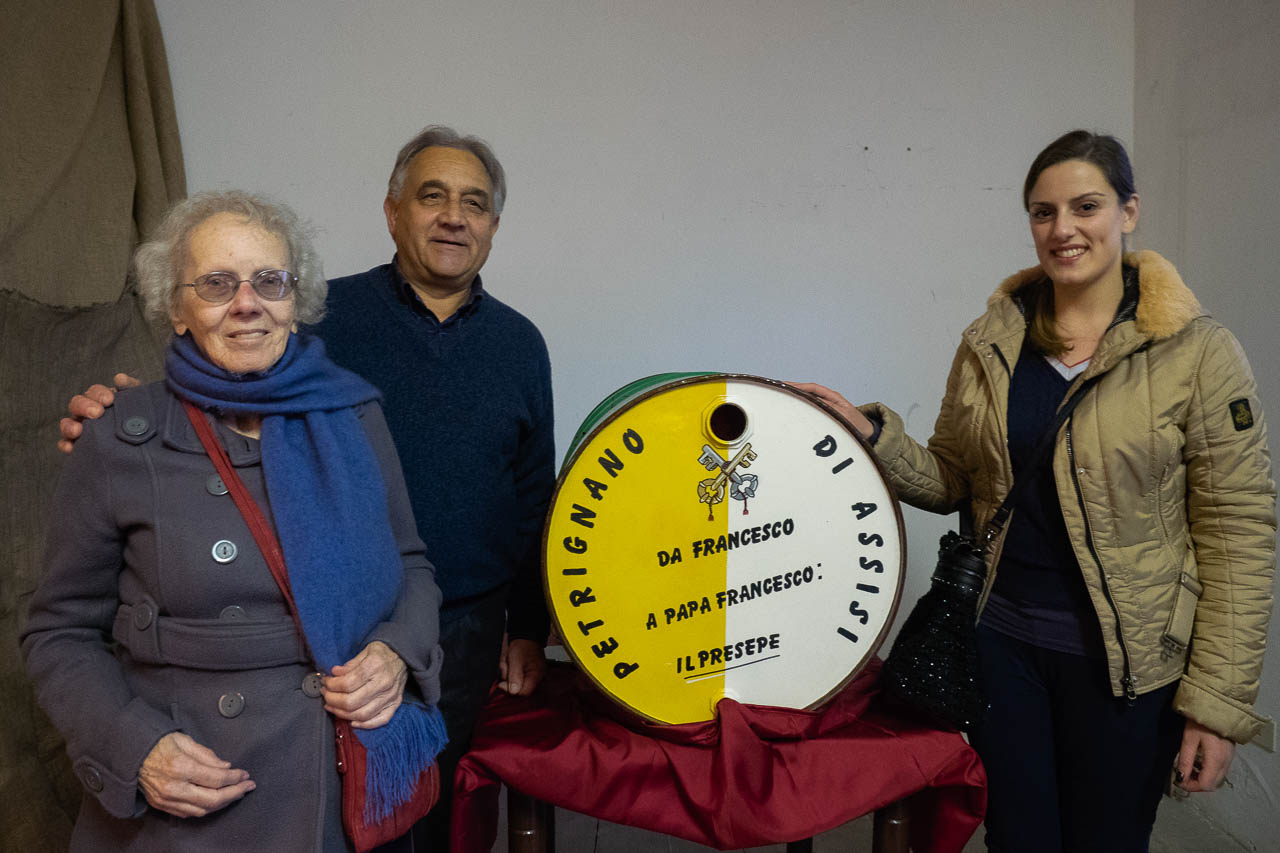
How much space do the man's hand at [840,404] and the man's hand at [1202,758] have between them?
2.29 ft

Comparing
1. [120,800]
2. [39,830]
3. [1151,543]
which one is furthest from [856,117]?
[39,830]

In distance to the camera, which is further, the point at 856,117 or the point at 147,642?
the point at 856,117

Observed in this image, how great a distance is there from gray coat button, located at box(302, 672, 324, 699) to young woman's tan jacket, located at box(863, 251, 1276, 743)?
1165 millimetres

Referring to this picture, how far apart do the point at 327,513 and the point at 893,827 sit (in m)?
1.01

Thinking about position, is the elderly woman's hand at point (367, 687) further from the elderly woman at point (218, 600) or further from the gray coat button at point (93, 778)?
the gray coat button at point (93, 778)

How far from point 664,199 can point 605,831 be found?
1.91 m

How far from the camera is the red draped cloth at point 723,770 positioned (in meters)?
1.30

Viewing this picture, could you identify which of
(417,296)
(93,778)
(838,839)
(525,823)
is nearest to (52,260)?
(417,296)

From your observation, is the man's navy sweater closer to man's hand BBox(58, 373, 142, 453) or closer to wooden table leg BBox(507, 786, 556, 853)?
wooden table leg BBox(507, 786, 556, 853)

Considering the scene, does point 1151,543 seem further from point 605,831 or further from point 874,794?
point 605,831

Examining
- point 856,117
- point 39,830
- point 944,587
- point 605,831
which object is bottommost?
point 605,831

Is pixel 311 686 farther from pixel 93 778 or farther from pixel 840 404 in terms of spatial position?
pixel 840 404

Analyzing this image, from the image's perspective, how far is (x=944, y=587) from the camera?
4.67 ft

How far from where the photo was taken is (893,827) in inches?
55.4
